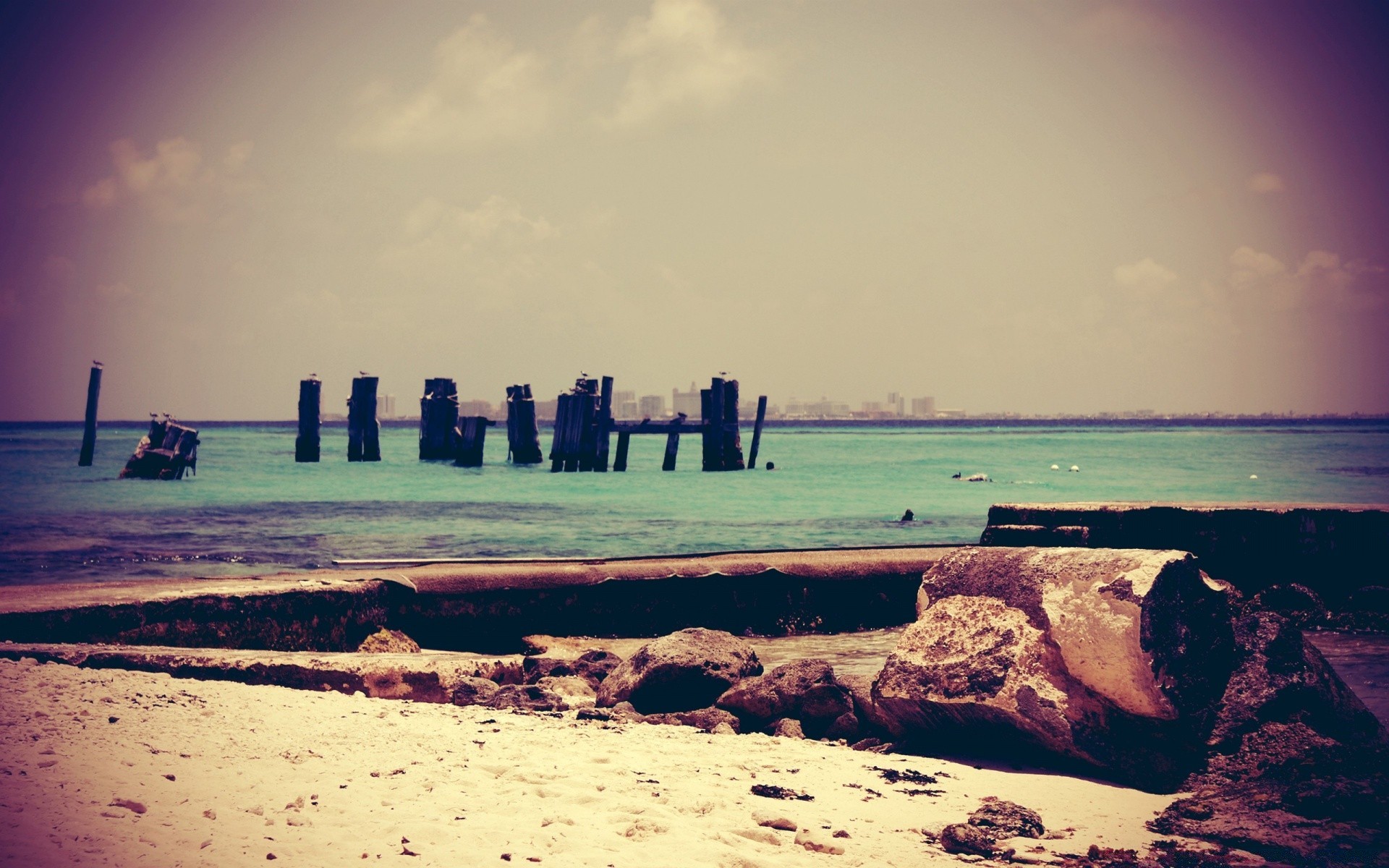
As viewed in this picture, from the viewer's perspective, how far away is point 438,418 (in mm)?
41312

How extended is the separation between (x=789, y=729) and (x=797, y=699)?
16 centimetres

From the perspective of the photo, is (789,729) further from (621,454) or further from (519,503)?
(621,454)

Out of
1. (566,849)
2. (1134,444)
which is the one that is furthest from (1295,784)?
(1134,444)

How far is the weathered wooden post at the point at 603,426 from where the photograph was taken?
31.7 meters

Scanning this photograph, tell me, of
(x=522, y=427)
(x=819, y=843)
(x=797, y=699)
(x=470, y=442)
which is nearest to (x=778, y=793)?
(x=819, y=843)

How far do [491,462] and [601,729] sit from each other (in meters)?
39.1

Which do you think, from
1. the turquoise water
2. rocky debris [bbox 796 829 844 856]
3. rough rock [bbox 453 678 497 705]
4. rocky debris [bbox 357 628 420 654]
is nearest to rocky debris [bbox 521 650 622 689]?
rough rock [bbox 453 678 497 705]

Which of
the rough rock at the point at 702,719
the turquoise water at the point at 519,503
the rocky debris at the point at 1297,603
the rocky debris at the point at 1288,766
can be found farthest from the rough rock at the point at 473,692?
the turquoise water at the point at 519,503

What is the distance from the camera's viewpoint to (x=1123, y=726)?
4016 millimetres

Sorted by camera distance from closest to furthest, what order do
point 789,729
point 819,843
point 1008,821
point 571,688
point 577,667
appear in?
point 819,843 → point 1008,821 → point 789,729 → point 571,688 → point 577,667

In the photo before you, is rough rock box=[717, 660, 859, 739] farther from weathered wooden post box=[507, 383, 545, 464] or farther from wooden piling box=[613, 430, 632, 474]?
weathered wooden post box=[507, 383, 545, 464]

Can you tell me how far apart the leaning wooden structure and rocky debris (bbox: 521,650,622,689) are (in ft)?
88.7

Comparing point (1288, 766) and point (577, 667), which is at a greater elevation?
point (1288, 766)

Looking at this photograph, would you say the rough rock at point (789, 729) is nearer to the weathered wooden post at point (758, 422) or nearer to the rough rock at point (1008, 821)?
the rough rock at point (1008, 821)
